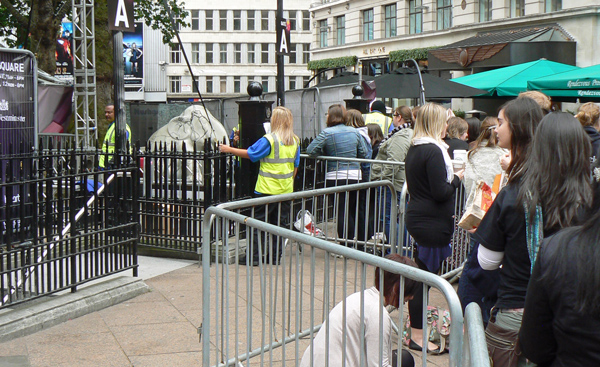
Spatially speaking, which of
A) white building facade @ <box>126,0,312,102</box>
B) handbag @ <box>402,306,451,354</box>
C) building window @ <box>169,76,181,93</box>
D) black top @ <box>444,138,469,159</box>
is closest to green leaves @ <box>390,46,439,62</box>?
black top @ <box>444,138,469,159</box>

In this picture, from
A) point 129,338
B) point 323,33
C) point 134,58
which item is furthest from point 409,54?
point 129,338

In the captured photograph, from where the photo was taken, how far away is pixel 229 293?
4.34m

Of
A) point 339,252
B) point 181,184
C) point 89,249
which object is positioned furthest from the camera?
point 181,184

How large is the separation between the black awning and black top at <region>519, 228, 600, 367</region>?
28.1m

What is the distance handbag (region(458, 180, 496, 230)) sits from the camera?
15.4 ft

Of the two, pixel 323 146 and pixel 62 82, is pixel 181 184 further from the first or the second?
pixel 62 82

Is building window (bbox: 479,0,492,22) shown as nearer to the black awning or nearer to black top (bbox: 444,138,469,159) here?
the black awning

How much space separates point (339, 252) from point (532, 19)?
3033 cm

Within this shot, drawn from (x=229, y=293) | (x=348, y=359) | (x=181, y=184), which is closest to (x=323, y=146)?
(x=181, y=184)

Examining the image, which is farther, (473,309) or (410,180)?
(410,180)

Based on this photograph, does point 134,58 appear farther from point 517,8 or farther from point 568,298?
point 568,298

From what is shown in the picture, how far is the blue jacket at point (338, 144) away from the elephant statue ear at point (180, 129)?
6495 millimetres

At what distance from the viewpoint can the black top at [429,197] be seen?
5.41m

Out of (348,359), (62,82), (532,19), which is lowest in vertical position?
(348,359)
